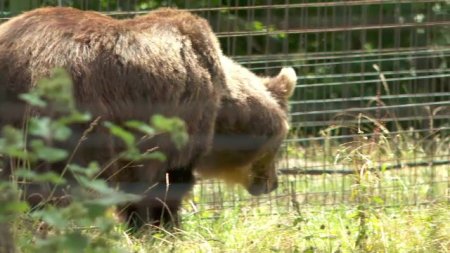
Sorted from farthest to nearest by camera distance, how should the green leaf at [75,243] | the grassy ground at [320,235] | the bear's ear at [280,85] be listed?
1. the bear's ear at [280,85]
2. the grassy ground at [320,235]
3. the green leaf at [75,243]

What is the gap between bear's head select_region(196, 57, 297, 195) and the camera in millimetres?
6000

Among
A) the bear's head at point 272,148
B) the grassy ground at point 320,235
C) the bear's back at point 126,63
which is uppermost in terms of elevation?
the bear's back at point 126,63

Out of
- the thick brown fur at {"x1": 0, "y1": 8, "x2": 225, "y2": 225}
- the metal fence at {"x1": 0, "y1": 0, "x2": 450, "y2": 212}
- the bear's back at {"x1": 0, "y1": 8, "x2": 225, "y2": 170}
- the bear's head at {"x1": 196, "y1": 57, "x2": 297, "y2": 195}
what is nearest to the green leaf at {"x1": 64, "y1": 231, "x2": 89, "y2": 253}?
the thick brown fur at {"x1": 0, "y1": 8, "x2": 225, "y2": 225}

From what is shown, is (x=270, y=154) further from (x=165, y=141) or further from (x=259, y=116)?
(x=165, y=141)

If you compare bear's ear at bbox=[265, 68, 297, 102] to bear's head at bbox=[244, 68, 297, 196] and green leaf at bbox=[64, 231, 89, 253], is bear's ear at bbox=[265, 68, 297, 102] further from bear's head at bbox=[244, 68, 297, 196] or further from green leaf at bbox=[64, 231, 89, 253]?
green leaf at bbox=[64, 231, 89, 253]

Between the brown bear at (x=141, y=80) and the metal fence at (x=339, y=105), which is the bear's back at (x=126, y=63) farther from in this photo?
the metal fence at (x=339, y=105)

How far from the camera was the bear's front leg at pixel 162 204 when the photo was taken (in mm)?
5477

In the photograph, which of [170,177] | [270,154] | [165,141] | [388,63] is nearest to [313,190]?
[270,154]

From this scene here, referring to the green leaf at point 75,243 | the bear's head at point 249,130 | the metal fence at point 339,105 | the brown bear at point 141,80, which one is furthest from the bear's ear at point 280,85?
the green leaf at point 75,243

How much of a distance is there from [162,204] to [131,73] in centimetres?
84

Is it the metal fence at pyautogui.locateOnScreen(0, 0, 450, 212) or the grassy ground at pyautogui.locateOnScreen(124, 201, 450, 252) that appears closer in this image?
the grassy ground at pyautogui.locateOnScreen(124, 201, 450, 252)

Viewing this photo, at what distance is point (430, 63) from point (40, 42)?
4974 mm

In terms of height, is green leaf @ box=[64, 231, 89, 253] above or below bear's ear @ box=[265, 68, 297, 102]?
below

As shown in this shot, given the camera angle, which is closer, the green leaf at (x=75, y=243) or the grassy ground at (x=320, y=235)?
the green leaf at (x=75, y=243)
